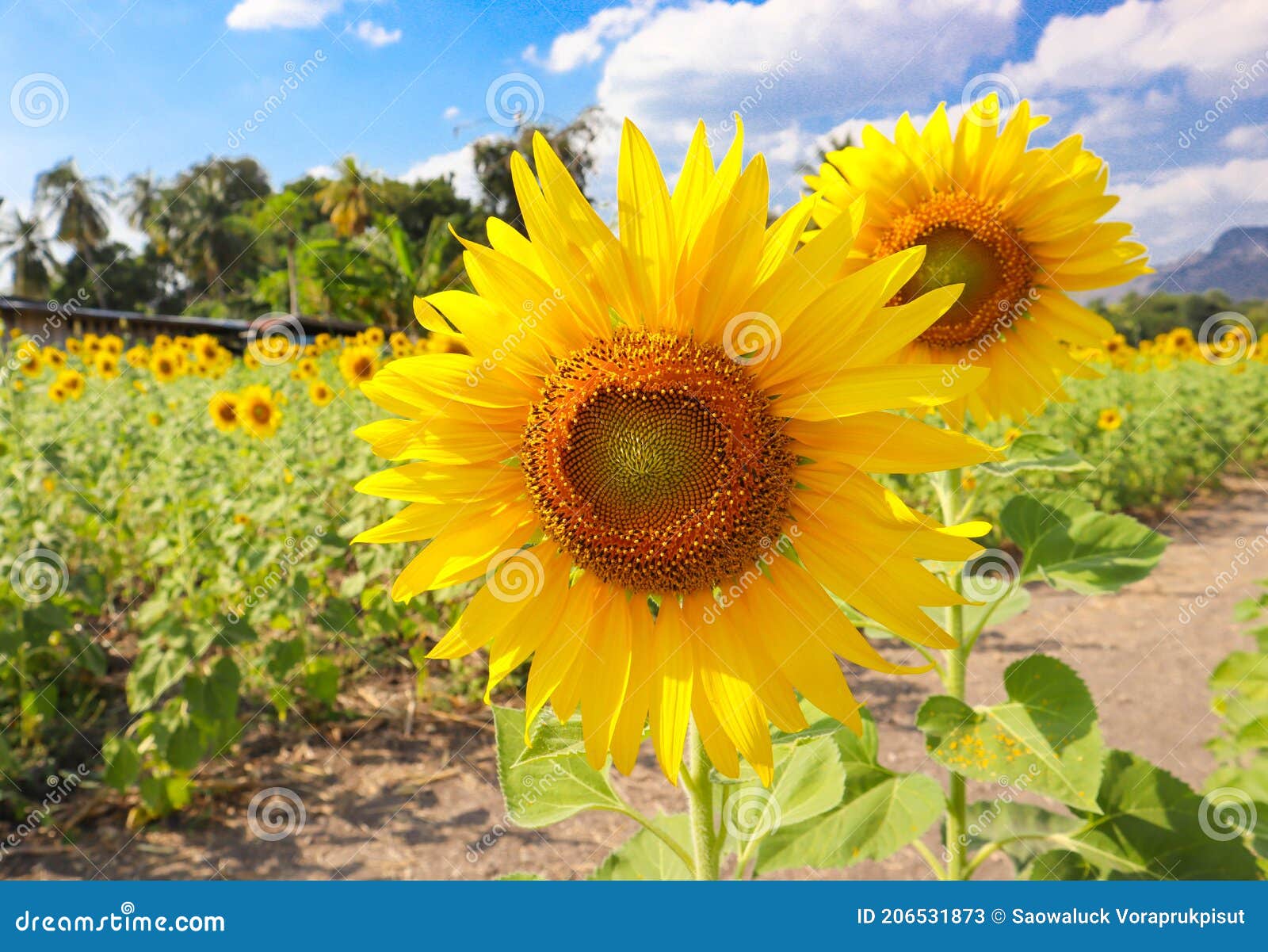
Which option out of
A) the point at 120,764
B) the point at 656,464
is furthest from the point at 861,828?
the point at 120,764

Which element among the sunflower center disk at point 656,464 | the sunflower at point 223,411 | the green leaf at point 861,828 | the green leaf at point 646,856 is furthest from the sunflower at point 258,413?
the green leaf at point 861,828

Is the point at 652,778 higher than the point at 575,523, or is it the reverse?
the point at 575,523

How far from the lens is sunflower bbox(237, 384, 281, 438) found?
6.25 m

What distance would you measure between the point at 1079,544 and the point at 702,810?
1162 mm

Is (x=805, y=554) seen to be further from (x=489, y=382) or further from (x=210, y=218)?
(x=210, y=218)

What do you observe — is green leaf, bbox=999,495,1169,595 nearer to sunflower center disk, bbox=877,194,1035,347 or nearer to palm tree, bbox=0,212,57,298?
sunflower center disk, bbox=877,194,1035,347

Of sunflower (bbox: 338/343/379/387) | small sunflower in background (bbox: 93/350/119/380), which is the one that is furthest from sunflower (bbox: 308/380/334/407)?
small sunflower in background (bbox: 93/350/119/380)

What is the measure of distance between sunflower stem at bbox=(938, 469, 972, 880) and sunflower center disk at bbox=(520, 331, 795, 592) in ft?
2.36

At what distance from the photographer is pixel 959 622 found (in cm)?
189

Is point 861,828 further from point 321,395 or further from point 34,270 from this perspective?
point 34,270

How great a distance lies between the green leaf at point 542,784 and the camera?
4.78 feet

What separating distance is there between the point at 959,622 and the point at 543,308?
1207 mm

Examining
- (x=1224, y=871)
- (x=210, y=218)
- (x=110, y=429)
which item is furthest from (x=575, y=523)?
(x=210, y=218)

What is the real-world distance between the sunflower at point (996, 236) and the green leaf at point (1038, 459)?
157mm
